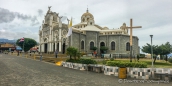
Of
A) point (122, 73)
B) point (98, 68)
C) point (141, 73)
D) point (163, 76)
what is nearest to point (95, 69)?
point (98, 68)

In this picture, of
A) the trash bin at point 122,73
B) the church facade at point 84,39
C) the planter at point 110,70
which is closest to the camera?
the trash bin at point 122,73

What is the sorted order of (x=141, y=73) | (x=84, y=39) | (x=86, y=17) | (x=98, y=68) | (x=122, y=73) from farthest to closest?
(x=86, y=17) → (x=84, y=39) → (x=98, y=68) → (x=122, y=73) → (x=141, y=73)

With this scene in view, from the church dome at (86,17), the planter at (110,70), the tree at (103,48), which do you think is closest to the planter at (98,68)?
the planter at (110,70)

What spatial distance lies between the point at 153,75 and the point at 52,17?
4114 cm

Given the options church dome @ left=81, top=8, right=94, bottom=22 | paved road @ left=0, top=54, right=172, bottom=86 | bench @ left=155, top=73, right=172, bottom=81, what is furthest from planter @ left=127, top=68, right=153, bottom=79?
church dome @ left=81, top=8, right=94, bottom=22

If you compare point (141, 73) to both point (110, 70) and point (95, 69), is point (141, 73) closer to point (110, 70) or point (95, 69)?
point (110, 70)

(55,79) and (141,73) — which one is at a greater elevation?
(141,73)

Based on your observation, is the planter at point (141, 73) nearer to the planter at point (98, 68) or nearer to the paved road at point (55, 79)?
the paved road at point (55, 79)

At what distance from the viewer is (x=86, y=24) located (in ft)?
171

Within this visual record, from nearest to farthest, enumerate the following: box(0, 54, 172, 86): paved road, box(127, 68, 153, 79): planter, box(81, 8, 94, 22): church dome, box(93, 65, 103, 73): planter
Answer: box(0, 54, 172, 86): paved road < box(127, 68, 153, 79): planter < box(93, 65, 103, 73): planter < box(81, 8, 94, 22): church dome

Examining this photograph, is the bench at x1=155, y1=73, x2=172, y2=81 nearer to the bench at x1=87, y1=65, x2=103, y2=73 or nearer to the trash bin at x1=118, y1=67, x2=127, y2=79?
the trash bin at x1=118, y1=67, x2=127, y2=79

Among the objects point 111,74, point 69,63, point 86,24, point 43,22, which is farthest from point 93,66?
point 43,22

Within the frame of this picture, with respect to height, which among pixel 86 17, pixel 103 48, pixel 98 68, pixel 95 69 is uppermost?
pixel 86 17

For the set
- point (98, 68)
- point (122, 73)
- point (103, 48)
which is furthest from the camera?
point (103, 48)
